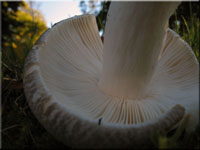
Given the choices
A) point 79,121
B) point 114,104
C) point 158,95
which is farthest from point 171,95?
point 79,121

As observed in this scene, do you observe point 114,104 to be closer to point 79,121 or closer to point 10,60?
point 79,121

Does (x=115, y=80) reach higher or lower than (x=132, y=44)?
lower

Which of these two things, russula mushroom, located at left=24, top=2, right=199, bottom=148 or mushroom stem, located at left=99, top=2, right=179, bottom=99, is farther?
mushroom stem, located at left=99, top=2, right=179, bottom=99

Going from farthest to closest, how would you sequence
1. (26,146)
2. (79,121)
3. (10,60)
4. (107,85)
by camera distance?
(10,60) < (107,85) < (26,146) < (79,121)

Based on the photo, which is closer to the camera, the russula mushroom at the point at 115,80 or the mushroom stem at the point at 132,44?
the russula mushroom at the point at 115,80
